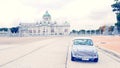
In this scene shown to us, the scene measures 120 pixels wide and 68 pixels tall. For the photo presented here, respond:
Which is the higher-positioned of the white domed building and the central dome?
the central dome

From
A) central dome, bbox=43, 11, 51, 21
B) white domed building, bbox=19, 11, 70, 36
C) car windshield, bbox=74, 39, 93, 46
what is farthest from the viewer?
central dome, bbox=43, 11, 51, 21

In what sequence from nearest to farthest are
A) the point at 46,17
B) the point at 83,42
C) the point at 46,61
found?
the point at 46,61 → the point at 83,42 → the point at 46,17

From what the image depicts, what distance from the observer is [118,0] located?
75.8 meters

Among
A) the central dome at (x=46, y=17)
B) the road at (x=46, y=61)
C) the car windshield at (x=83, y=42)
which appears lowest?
the road at (x=46, y=61)

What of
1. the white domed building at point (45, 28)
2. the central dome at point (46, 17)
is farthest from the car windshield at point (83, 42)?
the central dome at point (46, 17)

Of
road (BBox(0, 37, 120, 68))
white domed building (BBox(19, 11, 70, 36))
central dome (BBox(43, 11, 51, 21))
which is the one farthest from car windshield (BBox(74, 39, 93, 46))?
central dome (BBox(43, 11, 51, 21))

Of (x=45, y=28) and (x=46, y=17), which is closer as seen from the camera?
(x=45, y=28)

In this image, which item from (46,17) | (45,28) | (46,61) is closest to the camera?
(46,61)

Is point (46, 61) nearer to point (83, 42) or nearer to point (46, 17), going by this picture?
point (83, 42)

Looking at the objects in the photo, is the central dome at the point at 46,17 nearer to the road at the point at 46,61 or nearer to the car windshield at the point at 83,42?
the road at the point at 46,61

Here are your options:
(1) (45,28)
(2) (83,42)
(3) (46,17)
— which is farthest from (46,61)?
(3) (46,17)

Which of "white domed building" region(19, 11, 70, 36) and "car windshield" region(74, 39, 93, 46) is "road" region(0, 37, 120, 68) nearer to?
"car windshield" region(74, 39, 93, 46)

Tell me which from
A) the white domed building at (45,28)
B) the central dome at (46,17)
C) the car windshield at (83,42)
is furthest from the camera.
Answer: the central dome at (46,17)

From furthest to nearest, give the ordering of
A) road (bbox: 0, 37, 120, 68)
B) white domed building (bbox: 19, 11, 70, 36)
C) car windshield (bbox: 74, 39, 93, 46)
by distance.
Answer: white domed building (bbox: 19, 11, 70, 36)
car windshield (bbox: 74, 39, 93, 46)
road (bbox: 0, 37, 120, 68)
